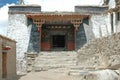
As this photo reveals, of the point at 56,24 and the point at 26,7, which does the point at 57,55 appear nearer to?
the point at 56,24

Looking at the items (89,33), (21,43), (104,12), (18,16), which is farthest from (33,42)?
(104,12)

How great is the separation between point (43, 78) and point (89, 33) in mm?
10835

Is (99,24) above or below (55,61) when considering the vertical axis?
above

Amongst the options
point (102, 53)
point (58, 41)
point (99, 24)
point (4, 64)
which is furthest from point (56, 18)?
point (4, 64)

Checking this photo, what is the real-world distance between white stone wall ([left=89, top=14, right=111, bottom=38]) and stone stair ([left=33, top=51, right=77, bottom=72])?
12.9ft

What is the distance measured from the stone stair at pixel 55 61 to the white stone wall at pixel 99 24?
12.9 ft

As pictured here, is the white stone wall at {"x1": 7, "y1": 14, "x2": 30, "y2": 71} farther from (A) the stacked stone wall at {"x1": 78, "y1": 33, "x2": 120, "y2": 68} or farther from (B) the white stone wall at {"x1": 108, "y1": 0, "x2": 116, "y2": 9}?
(B) the white stone wall at {"x1": 108, "y1": 0, "x2": 116, "y2": 9}

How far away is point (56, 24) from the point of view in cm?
2648

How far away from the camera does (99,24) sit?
1050 inches

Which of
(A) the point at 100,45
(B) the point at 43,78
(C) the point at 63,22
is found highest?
(C) the point at 63,22

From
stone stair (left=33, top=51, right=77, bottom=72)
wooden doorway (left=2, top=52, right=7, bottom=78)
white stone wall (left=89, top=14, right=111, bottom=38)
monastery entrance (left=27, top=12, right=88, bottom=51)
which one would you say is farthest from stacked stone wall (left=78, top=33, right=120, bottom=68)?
wooden doorway (left=2, top=52, right=7, bottom=78)

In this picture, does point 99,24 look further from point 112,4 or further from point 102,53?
point 102,53

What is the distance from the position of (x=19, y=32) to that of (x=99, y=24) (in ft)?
22.8

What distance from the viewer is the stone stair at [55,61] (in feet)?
66.8
